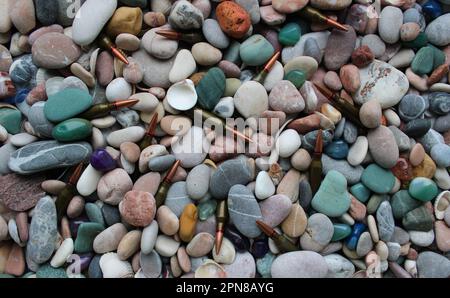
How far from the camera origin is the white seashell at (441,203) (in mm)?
931

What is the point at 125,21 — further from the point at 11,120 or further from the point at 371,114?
the point at 371,114

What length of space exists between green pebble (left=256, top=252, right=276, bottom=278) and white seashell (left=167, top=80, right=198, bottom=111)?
1.01ft

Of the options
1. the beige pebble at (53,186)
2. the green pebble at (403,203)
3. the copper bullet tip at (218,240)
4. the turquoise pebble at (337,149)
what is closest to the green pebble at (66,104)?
the beige pebble at (53,186)

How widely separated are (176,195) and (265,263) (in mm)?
202

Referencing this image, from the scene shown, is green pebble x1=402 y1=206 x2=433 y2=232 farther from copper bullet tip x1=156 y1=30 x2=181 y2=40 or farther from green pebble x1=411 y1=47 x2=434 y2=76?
copper bullet tip x1=156 y1=30 x2=181 y2=40

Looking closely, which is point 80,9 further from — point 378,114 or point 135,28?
point 378,114

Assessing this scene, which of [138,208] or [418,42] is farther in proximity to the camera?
[418,42]

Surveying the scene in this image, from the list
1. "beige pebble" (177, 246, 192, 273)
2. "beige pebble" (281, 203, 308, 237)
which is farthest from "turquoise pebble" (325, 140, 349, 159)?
"beige pebble" (177, 246, 192, 273)

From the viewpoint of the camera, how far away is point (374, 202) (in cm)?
90

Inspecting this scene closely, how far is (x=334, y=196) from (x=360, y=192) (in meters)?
0.06

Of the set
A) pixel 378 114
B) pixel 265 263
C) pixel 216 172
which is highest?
pixel 378 114

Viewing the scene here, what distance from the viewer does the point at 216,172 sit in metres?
0.89

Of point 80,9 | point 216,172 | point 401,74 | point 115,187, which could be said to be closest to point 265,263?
point 216,172

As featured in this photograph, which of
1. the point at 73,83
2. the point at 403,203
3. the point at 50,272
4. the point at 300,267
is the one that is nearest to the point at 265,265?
the point at 300,267
